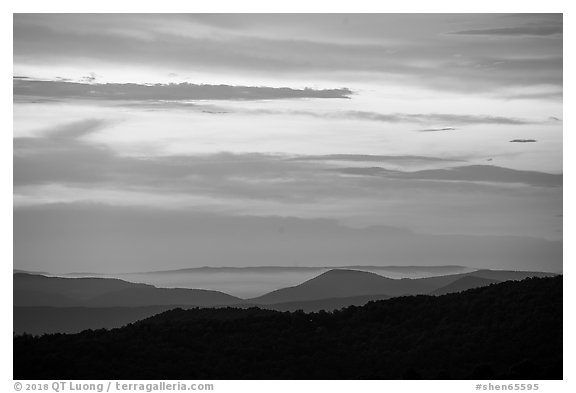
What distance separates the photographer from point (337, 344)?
2688 centimetres

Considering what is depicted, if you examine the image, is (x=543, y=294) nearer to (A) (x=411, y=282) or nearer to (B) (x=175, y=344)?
(A) (x=411, y=282)

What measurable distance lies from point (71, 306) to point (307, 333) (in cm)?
986

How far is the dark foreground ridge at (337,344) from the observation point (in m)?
24.7

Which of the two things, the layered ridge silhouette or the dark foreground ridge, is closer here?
the dark foreground ridge

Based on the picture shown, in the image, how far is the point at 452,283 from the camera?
113 ft

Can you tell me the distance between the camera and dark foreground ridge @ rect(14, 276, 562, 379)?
24.7 m

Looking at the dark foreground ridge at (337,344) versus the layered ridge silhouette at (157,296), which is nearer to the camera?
the dark foreground ridge at (337,344)

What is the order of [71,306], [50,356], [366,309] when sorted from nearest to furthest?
[50,356], [366,309], [71,306]

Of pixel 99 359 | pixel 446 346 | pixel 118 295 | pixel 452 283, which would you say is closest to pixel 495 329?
pixel 446 346

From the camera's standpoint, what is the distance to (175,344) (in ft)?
86.5

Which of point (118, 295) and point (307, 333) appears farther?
point (118, 295)
